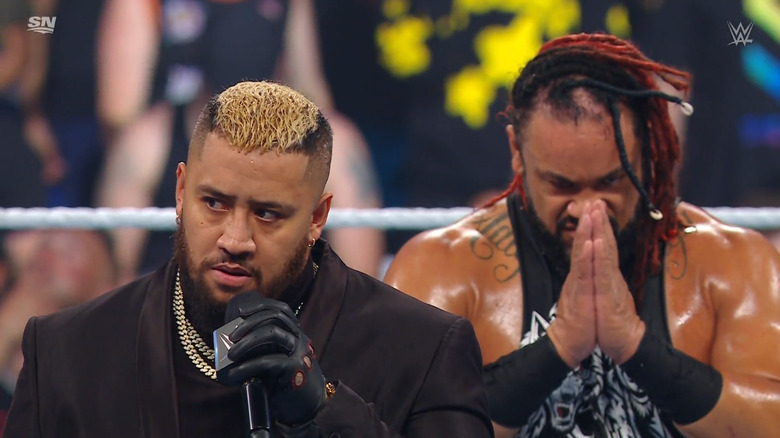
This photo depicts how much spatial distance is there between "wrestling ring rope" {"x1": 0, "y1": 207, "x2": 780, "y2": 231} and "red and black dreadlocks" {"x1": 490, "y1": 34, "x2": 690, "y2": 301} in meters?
0.42

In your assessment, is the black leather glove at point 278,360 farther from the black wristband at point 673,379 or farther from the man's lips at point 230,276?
the black wristband at point 673,379

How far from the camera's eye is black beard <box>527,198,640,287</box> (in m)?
2.44

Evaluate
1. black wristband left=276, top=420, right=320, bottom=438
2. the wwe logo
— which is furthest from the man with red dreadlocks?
the wwe logo

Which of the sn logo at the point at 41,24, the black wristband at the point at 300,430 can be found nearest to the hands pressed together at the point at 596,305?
the black wristband at the point at 300,430

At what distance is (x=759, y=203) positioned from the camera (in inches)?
152

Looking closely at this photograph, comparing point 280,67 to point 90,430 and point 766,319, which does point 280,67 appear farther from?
point 90,430

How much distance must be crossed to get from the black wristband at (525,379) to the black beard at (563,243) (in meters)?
0.24

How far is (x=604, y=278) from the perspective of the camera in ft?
7.60

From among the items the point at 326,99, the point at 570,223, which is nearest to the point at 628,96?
the point at 570,223

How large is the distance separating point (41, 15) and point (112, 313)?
7.35 feet

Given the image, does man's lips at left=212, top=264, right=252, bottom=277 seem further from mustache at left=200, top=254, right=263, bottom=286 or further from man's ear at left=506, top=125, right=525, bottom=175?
man's ear at left=506, top=125, right=525, bottom=175

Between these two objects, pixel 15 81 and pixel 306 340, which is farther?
pixel 15 81

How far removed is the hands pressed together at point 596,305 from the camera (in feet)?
7.53

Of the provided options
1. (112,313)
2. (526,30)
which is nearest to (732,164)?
(526,30)
